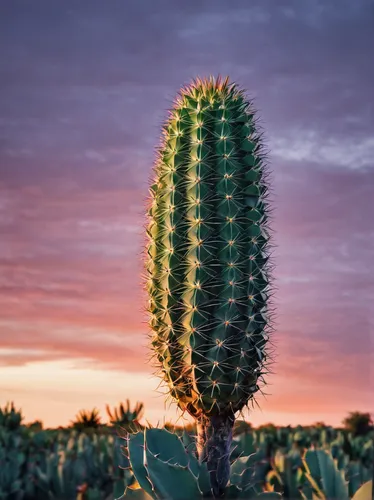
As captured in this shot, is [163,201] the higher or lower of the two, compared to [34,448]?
higher

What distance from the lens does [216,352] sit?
12.6 ft

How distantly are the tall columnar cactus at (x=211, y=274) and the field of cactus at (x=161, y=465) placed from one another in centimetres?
31

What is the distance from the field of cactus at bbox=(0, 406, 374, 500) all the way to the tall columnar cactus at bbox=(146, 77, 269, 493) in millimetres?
312

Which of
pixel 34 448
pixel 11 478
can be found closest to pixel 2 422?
pixel 34 448

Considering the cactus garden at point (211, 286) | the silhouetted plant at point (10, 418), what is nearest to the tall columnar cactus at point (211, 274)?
the cactus garden at point (211, 286)

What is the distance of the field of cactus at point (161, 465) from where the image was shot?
3469 millimetres

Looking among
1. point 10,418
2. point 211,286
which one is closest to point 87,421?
point 10,418

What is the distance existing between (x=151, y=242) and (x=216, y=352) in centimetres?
70

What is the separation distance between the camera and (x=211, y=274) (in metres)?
3.85

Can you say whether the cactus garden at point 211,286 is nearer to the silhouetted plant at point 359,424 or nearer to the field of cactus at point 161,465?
the field of cactus at point 161,465

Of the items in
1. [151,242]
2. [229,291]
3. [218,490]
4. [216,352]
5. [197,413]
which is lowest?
[218,490]

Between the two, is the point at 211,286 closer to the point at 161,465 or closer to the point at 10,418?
the point at 161,465

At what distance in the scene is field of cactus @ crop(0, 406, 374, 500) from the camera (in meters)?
3.47

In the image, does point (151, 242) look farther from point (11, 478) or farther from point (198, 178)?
point (11, 478)
